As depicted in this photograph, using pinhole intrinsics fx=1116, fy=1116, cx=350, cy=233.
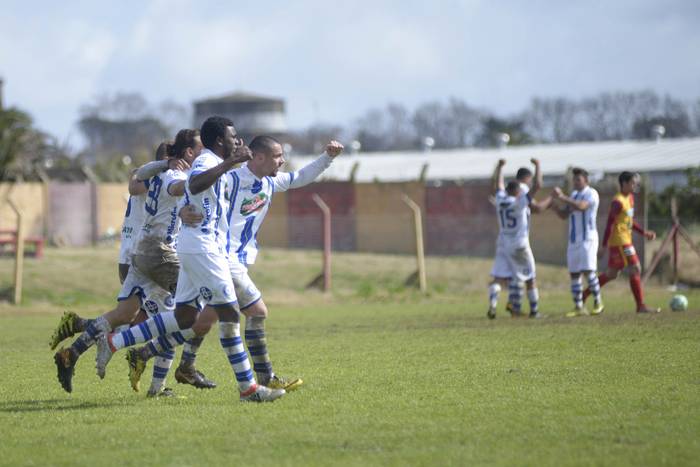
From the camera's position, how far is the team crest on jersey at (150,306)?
1049cm

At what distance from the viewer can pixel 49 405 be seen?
30.1 feet

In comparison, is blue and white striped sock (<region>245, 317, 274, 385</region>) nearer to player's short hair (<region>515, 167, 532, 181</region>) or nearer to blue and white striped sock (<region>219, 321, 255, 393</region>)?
blue and white striped sock (<region>219, 321, 255, 393</region>)

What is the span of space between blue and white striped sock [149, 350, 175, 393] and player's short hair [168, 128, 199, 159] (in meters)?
1.71

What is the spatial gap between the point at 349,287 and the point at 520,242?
971 cm

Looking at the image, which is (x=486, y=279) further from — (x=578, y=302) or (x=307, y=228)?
(x=578, y=302)

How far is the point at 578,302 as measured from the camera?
17734 mm

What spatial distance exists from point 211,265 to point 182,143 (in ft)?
4.89

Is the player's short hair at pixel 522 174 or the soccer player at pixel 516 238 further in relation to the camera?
the soccer player at pixel 516 238

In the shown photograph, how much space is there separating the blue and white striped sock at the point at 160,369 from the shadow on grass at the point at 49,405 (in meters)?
0.45

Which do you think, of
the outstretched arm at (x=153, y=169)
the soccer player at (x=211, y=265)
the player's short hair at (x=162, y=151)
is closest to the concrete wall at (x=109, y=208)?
the player's short hair at (x=162, y=151)

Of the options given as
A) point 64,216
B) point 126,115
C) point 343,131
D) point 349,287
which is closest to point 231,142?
point 349,287

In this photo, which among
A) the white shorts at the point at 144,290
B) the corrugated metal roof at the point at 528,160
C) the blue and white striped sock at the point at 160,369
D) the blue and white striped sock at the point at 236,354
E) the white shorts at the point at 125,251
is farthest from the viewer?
the corrugated metal roof at the point at 528,160

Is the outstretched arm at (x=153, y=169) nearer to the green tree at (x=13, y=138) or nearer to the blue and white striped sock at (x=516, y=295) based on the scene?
the blue and white striped sock at (x=516, y=295)

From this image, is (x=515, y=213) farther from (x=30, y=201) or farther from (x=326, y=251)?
(x=30, y=201)
